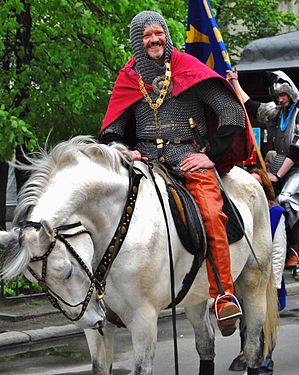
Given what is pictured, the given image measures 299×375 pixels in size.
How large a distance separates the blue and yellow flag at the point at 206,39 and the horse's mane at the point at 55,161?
160cm

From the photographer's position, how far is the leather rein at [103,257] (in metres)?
4.86

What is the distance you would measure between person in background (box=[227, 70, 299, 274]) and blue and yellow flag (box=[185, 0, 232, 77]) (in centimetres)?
165

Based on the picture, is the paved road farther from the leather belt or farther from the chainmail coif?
the chainmail coif

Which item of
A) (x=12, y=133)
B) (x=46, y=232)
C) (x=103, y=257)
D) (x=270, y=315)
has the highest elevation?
(x=46, y=232)

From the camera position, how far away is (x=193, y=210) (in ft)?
19.2

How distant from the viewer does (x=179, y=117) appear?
6129mm

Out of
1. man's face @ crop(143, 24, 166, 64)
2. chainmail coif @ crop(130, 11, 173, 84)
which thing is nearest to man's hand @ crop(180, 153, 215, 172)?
chainmail coif @ crop(130, 11, 173, 84)

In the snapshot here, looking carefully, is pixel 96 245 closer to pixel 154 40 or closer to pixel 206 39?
pixel 154 40

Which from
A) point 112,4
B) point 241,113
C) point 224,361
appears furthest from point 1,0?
point 241,113

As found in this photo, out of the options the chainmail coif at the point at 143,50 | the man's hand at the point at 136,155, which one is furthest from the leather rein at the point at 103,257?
the chainmail coif at the point at 143,50

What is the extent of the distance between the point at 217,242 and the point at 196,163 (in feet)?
1.80

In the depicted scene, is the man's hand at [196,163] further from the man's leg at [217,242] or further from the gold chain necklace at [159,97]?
the gold chain necklace at [159,97]

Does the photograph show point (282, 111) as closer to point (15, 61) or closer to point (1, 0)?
point (1, 0)

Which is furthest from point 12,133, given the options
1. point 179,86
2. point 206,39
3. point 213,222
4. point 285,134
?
point 213,222
